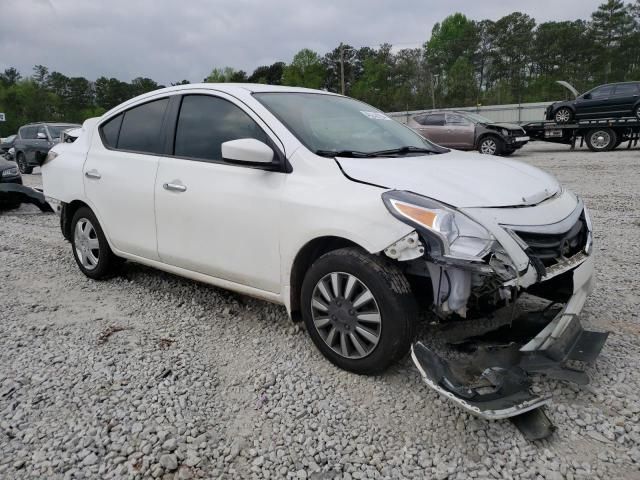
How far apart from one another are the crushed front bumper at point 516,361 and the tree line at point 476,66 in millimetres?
40560

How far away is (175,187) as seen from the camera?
338 cm

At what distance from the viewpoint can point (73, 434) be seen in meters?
2.29

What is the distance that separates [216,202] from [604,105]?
15920mm

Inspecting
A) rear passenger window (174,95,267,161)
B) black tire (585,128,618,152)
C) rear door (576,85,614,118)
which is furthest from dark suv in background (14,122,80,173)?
black tire (585,128,618,152)

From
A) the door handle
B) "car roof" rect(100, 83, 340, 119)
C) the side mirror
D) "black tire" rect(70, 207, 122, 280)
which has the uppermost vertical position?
"car roof" rect(100, 83, 340, 119)

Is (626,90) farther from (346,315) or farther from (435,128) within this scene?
(346,315)

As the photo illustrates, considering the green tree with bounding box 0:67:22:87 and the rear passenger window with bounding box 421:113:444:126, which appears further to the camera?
the green tree with bounding box 0:67:22:87

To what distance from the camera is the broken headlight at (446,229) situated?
2279mm

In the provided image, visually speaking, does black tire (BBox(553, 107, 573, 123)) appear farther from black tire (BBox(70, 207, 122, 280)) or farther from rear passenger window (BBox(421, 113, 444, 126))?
black tire (BBox(70, 207, 122, 280))

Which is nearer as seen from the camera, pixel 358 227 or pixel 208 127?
pixel 358 227

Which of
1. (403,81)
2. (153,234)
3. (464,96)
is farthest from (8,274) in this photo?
(403,81)

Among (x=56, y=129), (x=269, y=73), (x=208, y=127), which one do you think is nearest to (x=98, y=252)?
(x=208, y=127)

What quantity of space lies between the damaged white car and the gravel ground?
21cm

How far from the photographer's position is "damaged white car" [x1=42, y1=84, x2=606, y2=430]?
2.35 meters
